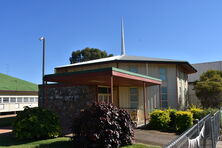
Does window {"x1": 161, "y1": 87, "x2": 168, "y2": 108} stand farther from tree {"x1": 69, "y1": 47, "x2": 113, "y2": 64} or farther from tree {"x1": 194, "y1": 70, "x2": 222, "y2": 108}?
tree {"x1": 69, "y1": 47, "x2": 113, "y2": 64}

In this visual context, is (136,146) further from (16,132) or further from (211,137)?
(16,132)

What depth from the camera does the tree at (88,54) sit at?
54.3 metres

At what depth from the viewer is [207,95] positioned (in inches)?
810

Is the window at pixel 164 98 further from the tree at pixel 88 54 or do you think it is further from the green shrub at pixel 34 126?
the tree at pixel 88 54

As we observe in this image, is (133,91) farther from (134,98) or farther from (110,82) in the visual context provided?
(110,82)

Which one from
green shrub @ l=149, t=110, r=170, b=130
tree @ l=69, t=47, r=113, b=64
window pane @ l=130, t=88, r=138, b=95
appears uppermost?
tree @ l=69, t=47, r=113, b=64

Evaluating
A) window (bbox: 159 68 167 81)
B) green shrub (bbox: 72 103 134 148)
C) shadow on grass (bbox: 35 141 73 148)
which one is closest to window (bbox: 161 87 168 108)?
window (bbox: 159 68 167 81)

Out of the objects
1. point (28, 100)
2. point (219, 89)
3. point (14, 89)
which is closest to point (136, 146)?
point (219, 89)

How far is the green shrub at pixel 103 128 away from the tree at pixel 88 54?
151ft

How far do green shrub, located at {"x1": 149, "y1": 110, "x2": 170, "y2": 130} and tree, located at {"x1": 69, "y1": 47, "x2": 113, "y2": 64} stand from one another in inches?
1656

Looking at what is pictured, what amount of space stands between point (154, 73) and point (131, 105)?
145 inches

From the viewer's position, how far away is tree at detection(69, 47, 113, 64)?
178 feet

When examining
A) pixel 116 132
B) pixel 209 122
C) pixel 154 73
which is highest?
pixel 154 73

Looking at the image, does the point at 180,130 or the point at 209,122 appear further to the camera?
the point at 180,130
